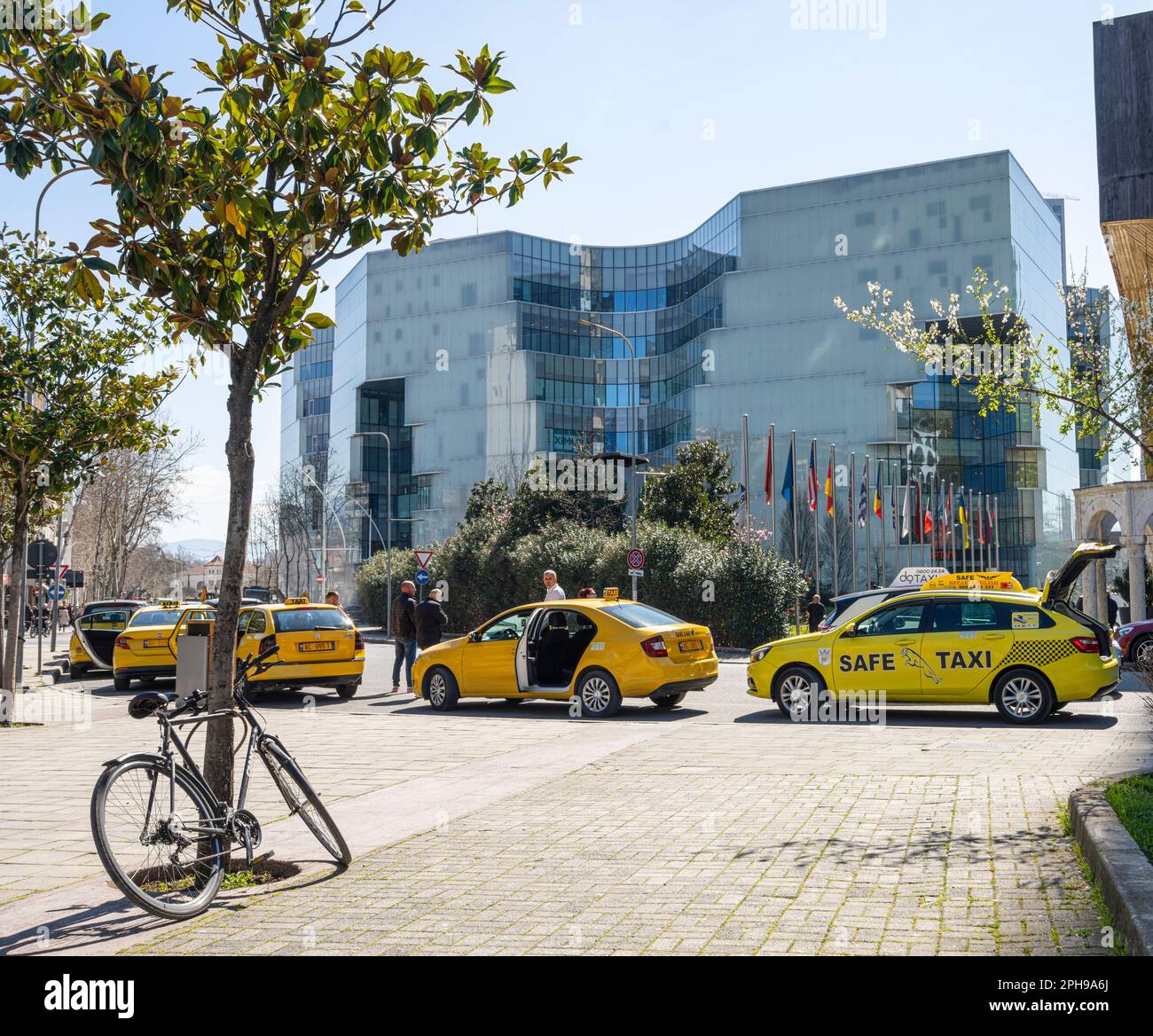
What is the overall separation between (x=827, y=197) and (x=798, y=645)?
6571 cm

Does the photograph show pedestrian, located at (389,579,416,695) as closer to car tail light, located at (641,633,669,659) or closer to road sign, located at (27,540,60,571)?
car tail light, located at (641,633,669,659)

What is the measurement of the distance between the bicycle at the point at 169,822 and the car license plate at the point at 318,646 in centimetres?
1288

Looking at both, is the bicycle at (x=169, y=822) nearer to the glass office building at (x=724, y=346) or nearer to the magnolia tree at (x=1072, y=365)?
the magnolia tree at (x=1072, y=365)

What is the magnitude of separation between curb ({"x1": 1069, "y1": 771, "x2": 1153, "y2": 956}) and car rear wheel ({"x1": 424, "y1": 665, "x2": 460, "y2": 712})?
1071 cm

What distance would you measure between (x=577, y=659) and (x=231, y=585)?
32.8ft

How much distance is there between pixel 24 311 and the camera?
1703 centimetres

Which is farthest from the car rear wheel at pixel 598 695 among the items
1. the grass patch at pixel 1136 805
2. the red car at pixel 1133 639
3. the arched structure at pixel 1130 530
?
the arched structure at pixel 1130 530

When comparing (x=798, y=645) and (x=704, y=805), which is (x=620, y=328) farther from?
(x=704, y=805)

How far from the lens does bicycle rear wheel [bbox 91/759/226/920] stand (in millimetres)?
5738

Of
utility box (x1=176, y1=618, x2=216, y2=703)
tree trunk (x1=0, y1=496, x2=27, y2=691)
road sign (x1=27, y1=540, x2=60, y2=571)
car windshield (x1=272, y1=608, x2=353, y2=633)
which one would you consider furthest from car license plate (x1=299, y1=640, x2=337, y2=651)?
utility box (x1=176, y1=618, x2=216, y2=703)

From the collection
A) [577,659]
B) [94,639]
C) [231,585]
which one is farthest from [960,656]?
[94,639]

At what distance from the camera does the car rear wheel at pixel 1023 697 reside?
14.7 m

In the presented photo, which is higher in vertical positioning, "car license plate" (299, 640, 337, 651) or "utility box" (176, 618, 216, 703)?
"utility box" (176, 618, 216, 703)
